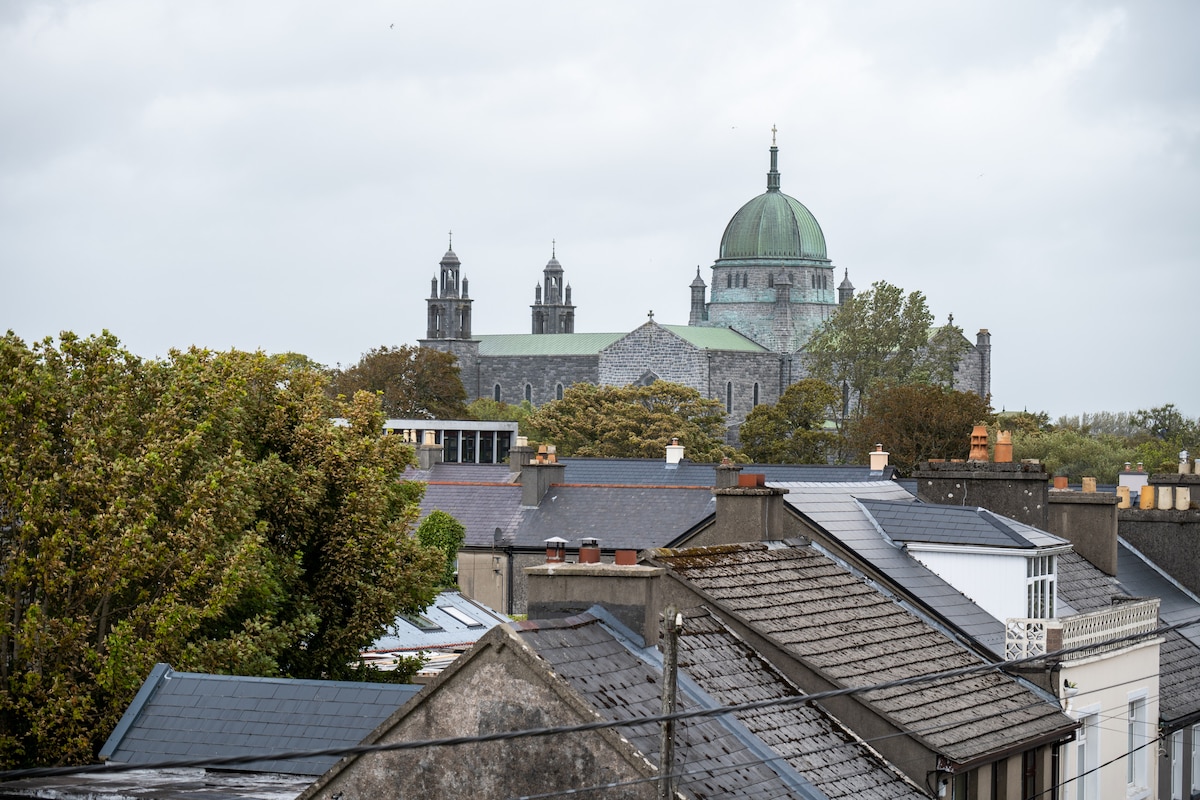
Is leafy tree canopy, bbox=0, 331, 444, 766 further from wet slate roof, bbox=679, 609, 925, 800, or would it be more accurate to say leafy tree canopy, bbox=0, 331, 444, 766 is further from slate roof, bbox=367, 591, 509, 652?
wet slate roof, bbox=679, 609, 925, 800

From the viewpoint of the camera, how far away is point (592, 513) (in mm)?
47656

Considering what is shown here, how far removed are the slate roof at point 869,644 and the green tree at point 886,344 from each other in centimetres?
9770

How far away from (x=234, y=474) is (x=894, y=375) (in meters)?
95.7

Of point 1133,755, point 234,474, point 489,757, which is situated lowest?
point 1133,755

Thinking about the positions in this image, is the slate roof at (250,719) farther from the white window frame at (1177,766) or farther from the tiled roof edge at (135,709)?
the white window frame at (1177,766)

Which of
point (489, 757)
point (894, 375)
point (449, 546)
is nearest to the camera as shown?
point (489, 757)

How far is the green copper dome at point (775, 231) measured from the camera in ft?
585

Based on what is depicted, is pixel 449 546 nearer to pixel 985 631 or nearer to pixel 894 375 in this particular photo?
pixel 985 631

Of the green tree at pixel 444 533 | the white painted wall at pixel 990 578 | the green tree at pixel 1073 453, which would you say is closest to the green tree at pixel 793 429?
the green tree at pixel 1073 453

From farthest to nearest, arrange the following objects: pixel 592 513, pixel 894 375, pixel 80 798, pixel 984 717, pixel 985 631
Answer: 1. pixel 894 375
2. pixel 592 513
3. pixel 985 631
4. pixel 984 717
5. pixel 80 798

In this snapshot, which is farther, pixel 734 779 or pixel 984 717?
pixel 984 717

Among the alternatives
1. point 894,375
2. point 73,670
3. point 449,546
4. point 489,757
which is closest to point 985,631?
point 489,757

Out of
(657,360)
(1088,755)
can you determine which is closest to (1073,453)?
(657,360)

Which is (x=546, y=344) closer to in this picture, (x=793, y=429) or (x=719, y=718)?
(x=793, y=429)
